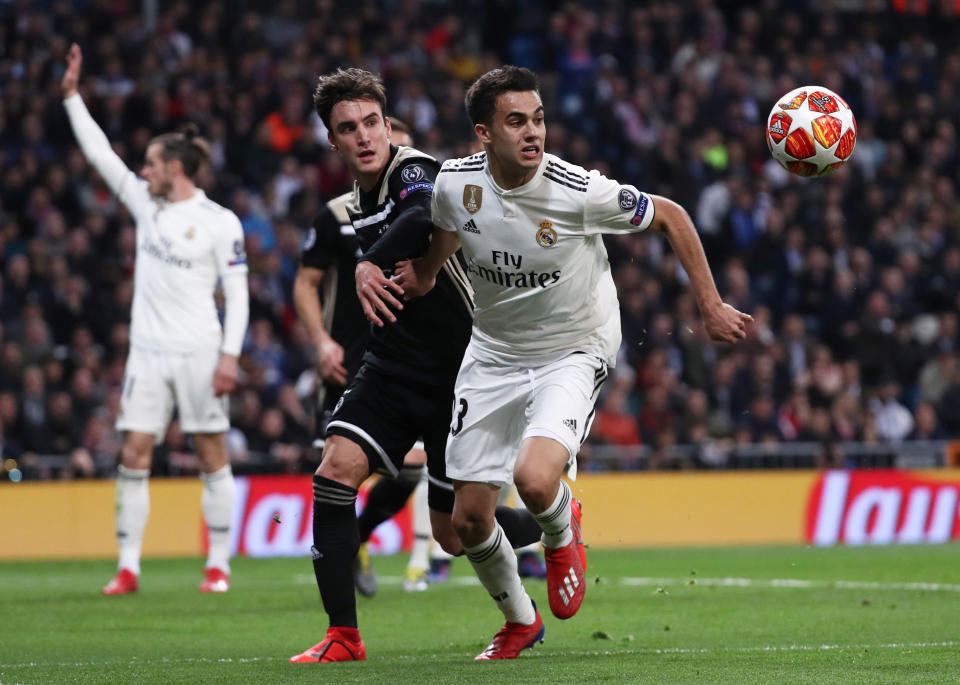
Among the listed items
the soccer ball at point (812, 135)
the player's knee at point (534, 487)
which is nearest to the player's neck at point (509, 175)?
the player's knee at point (534, 487)

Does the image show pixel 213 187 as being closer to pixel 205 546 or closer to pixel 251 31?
pixel 251 31

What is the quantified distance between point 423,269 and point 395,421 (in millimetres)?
685

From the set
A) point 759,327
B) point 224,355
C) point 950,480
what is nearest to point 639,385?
point 759,327

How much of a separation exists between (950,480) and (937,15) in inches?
415

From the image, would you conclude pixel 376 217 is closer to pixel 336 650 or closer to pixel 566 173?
pixel 566 173

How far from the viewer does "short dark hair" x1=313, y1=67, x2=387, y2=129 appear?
6863mm

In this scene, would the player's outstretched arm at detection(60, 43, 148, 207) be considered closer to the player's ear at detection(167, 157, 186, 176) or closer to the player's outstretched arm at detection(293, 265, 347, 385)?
the player's ear at detection(167, 157, 186, 176)

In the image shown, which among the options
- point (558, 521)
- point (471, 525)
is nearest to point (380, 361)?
point (471, 525)

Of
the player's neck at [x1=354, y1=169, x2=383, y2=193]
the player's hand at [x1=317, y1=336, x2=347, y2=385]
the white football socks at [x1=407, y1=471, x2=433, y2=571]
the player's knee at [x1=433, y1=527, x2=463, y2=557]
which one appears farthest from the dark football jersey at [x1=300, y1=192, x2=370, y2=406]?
the player's knee at [x1=433, y1=527, x2=463, y2=557]

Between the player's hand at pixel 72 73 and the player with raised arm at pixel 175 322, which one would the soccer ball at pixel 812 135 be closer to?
the player with raised arm at pixel 175 322

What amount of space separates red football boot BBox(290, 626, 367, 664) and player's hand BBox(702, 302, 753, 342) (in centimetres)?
197

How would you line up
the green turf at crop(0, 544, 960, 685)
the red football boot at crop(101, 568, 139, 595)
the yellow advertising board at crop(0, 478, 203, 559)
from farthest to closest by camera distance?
the yellow advertising board at crop(0, 478, 203, 559) < the red football boot at crop(101, 568, 139, 595) < the green turf at crop(0, 544, 960, 685)

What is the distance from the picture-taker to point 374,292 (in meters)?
6.26

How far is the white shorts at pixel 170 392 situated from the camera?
10.3m
